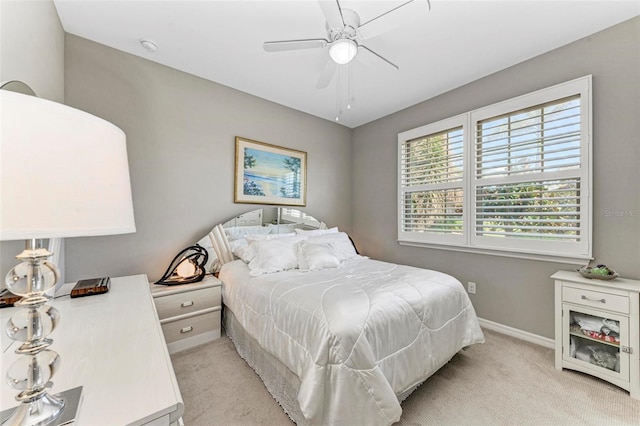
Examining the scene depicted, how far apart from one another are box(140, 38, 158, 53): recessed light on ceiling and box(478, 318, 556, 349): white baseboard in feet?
14.3

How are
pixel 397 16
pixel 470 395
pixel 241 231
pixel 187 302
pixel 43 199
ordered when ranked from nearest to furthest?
pixel 43 199, pixel 397 16, pixel 470 395, pixel 187 302, pixel 241 231

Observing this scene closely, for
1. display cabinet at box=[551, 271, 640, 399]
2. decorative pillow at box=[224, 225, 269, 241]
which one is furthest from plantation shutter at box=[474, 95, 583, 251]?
decorative pillow at box=[224, 225, 269, 241]

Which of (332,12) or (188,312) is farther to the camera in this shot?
(188,312)

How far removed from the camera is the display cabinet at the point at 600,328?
1.73m

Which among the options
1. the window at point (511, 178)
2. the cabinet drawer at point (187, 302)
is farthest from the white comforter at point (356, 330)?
the window at point (511, 178)

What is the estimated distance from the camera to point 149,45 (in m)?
2.33

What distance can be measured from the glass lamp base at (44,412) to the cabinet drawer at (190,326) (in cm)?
171

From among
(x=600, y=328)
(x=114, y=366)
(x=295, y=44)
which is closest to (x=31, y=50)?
(x=295, y=44)

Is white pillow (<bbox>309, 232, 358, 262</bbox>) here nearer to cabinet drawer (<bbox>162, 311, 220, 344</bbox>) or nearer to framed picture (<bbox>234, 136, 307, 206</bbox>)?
framed picture (<bbox>234, 136, 307, 206</bbox>)

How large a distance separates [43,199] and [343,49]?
192 cm

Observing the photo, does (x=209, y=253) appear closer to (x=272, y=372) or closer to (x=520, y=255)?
(x=272, y=372)

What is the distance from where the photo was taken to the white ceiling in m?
1.89

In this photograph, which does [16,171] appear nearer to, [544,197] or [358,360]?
[358,360]

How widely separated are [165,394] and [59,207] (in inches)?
21.5
